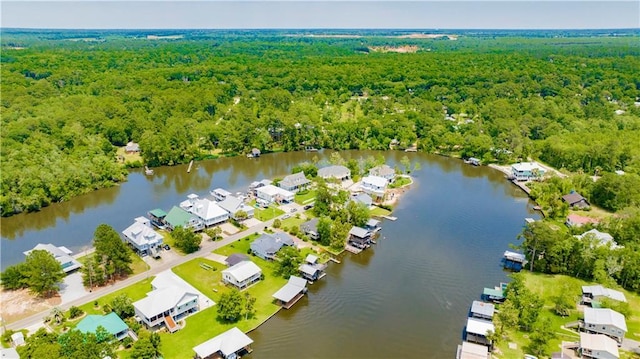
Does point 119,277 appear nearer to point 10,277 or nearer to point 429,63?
point 10,277

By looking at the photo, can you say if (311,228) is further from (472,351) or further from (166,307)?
(472,351)

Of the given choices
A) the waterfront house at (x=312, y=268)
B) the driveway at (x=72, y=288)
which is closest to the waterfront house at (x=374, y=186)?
the waterfront house at (x=312, y=268)

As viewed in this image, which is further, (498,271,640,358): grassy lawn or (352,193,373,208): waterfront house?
(352,193,373,208): waterfront house

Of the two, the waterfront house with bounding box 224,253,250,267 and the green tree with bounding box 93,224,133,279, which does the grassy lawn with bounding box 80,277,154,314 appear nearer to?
the green tree with bounding box 93,224,133,279

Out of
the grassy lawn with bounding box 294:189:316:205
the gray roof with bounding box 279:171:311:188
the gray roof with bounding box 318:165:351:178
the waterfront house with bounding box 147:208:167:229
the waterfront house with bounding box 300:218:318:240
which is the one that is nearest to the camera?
the waterfront house with bounding box 300:218:318:240

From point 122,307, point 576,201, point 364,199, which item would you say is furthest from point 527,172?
point 122,307

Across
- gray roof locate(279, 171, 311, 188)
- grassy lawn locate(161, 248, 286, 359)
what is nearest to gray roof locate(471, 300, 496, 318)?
grassy lawn locate(161, 248, 286, 359)

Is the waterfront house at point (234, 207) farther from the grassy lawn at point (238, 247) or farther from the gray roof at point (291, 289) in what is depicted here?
the gray roof at point (291, 289)
